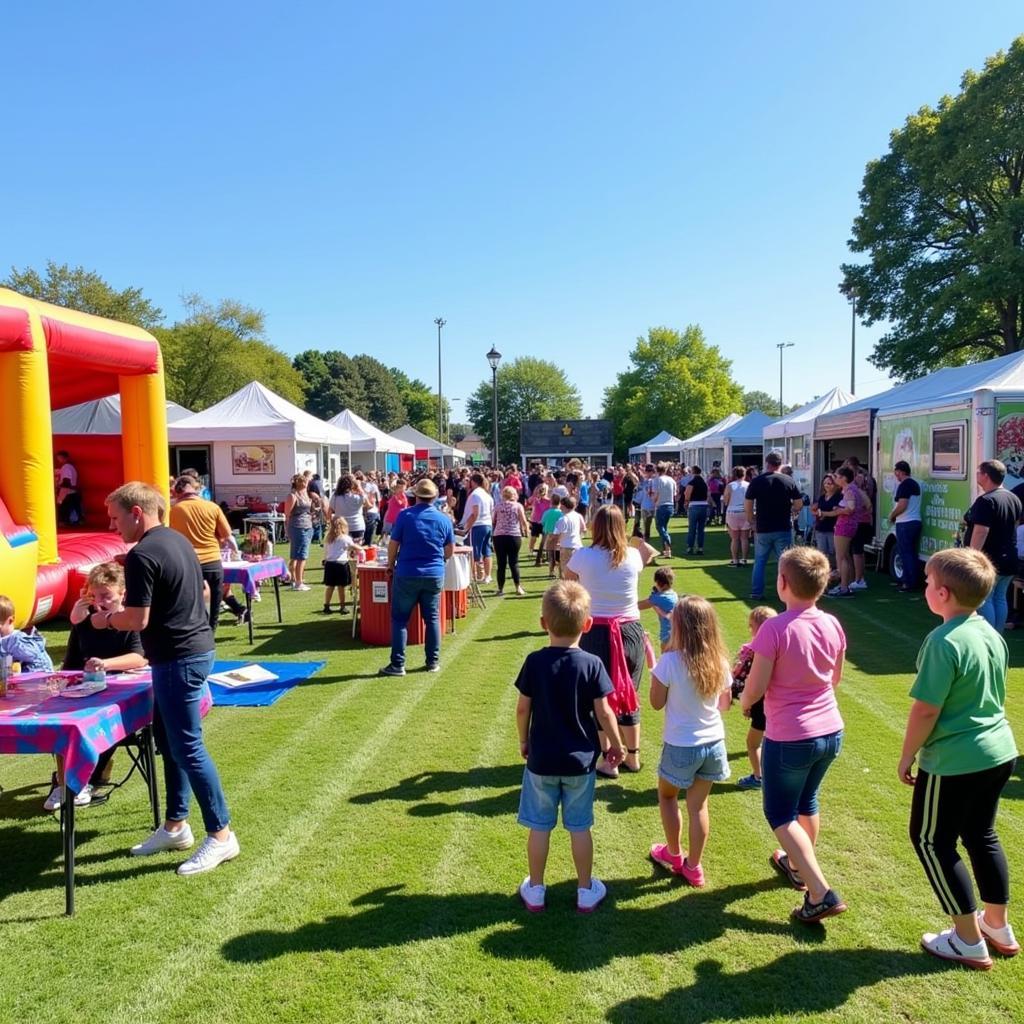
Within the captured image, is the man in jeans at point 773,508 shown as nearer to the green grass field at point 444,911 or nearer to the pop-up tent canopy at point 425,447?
the green grass field at point 444,911

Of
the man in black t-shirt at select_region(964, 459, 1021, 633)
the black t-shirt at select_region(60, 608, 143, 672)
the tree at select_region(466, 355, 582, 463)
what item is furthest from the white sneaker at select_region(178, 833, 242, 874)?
the tree at select_region(466, 355, 582, 463)

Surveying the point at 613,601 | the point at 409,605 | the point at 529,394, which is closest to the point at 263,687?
the point at 409,605

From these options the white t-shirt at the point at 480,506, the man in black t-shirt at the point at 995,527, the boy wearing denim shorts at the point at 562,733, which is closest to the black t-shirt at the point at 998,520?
the man in black t-shirt at the point at 995,527

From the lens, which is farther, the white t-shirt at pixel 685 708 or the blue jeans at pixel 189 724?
the blue jeans at pixel 189 724

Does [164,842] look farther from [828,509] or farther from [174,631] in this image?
[828,509]

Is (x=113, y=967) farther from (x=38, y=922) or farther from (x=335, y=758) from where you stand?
(x=335, y=758)

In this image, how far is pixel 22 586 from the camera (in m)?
7.76

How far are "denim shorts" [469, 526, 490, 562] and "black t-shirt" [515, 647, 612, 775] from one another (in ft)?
29.4

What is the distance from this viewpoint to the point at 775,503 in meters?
10.5

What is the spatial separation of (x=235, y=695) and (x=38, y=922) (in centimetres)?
336

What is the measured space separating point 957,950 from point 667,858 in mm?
1188

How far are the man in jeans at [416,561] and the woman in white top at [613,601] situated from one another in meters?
2.46

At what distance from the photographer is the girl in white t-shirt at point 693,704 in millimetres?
3467

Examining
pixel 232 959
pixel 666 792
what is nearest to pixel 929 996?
pixel 666 792
